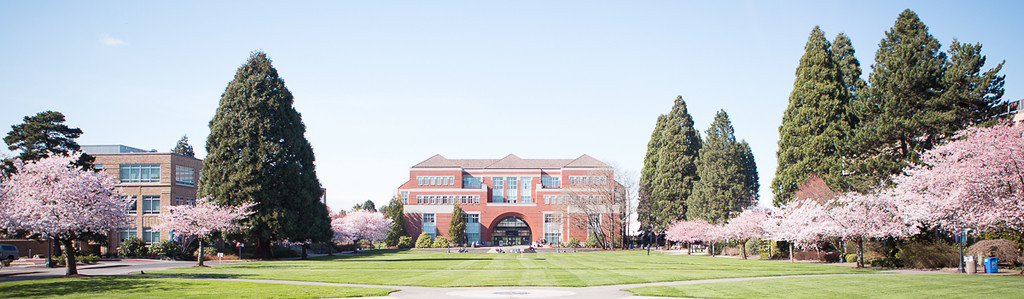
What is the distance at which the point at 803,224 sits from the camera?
39.8 metres

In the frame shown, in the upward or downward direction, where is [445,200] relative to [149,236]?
upward

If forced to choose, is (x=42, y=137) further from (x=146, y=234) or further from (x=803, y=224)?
(x=803, y=224)

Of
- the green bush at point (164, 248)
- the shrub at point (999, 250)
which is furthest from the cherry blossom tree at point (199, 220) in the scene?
the shrub at point (999, 250)

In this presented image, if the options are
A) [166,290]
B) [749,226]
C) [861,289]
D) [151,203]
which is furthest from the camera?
[151,203]

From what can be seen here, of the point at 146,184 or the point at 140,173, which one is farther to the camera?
the point at 140,173

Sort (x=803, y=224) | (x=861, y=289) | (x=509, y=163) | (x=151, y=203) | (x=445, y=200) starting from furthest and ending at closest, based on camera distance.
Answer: (x=509, y=163) < (x=445, y=200) < (x=151, y=203) < (x=803, y=224) < (x=861, y=289)

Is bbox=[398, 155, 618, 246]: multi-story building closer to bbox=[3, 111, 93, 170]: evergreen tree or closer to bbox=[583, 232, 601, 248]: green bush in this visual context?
bbox=[583, 232, 601, 248]: green bush

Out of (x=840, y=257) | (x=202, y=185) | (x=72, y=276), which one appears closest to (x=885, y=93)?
(x=840, y=257)

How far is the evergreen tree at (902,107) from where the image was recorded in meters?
34.9

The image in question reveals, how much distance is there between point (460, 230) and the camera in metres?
98.7

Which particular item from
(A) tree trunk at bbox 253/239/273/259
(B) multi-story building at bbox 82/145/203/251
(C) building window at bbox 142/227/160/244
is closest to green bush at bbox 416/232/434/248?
(B) multi-story building at bbox 82/145/203/251

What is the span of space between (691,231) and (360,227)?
39.8 m

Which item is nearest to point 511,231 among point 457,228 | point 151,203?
point 457,228

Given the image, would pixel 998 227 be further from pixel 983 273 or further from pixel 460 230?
pixel 460 230
